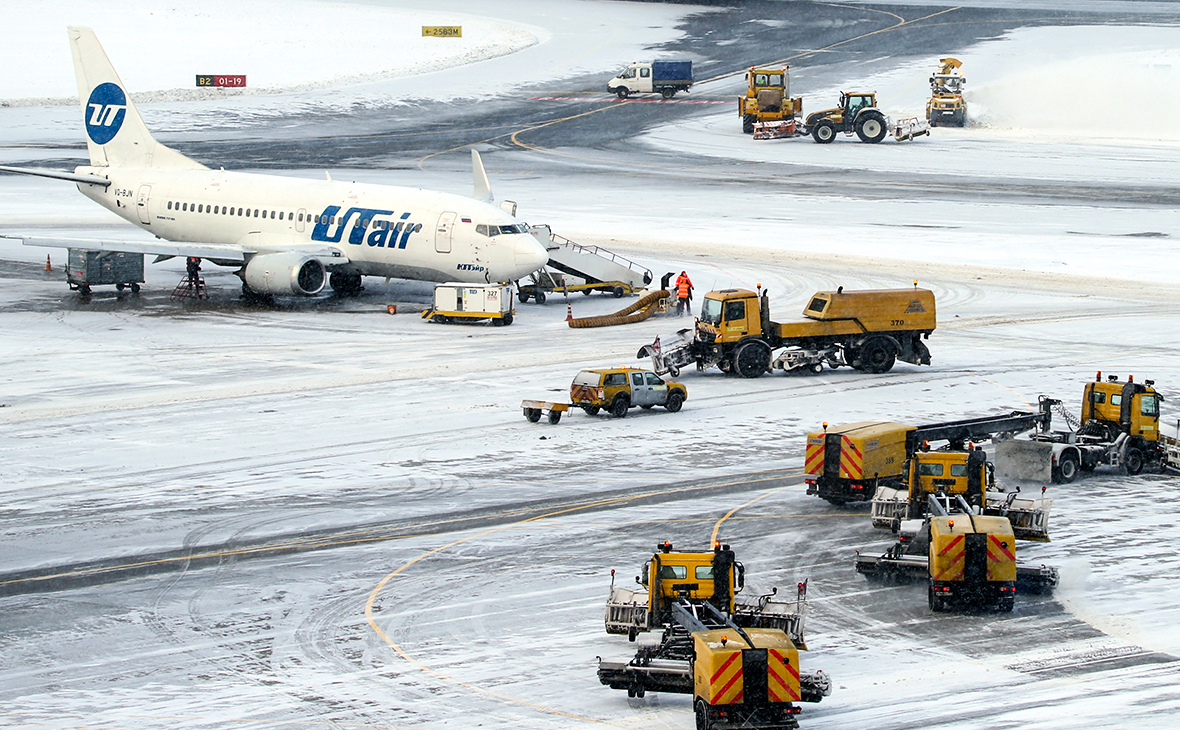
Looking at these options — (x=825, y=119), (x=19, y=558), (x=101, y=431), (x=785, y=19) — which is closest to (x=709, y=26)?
(x=785, y=19)

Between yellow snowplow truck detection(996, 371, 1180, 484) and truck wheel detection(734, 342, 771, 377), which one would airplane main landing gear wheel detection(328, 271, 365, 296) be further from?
yellow snowplow truck detection(996, 371, 1180, 484)

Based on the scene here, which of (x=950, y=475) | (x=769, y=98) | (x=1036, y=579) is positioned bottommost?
(x=1036, y=579)

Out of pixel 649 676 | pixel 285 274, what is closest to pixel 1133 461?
pixel 649 676

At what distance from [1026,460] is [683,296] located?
25247 millimetres

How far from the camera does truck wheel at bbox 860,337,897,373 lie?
49.2 metres

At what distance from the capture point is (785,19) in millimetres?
164500

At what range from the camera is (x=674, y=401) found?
145ft

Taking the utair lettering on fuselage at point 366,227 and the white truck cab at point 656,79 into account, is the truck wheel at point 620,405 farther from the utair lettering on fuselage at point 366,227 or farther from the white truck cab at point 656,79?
the white truck cab at point 656,79

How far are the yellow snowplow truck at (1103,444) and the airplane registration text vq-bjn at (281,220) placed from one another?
85.3 ft

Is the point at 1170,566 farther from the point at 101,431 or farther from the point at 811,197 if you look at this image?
the point at 811,197

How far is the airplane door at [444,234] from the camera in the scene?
2330 inches

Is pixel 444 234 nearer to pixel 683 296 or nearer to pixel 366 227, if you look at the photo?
pixel 366 227

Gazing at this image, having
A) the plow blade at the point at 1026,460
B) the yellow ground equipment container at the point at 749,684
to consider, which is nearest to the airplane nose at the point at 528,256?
the plow blade at the point at 1026,460

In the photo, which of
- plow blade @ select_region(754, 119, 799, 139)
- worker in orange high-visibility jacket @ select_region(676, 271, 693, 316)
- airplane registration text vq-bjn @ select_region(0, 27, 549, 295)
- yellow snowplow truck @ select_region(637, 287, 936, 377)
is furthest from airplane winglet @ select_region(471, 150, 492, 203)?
plow blade @ select_region(754, 119, 799, 139)
